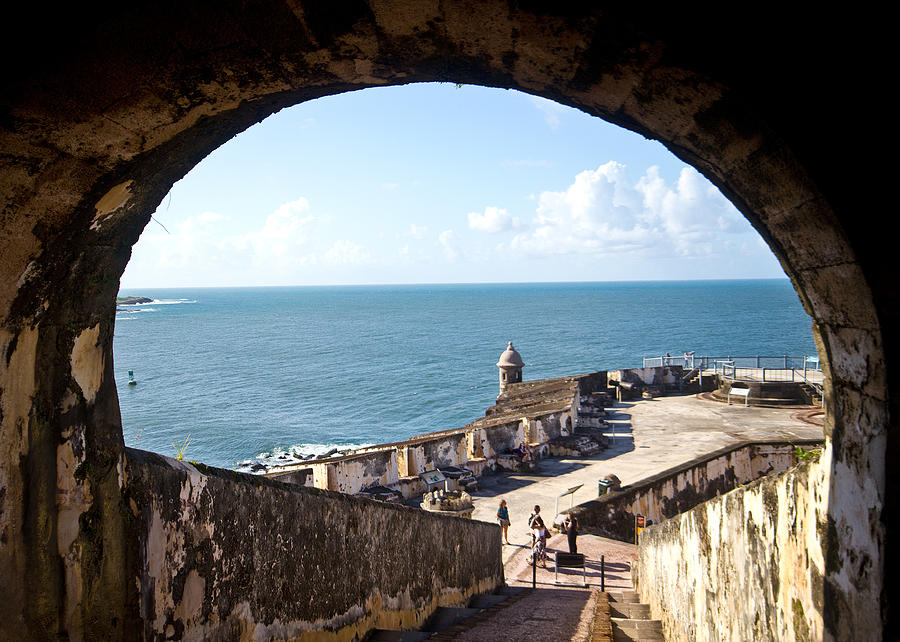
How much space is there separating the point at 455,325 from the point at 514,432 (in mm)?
103915

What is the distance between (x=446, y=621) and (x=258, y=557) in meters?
3.00

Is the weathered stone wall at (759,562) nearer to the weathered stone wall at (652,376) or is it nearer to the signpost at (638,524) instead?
the signpost at (638,524)

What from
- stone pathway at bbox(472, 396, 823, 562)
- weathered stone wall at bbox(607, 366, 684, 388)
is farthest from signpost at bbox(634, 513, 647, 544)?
weathered stone wall at bbox(607, 366, 684, 388)

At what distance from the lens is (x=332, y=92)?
92.8 inches

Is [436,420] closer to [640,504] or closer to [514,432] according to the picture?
[514,432]

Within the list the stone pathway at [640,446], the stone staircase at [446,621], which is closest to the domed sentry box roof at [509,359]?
the stone pathway at [640,446]

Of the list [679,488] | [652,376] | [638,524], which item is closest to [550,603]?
[638,524]

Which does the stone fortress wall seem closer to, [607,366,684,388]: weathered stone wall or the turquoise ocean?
[607,366,684,388]: weathered stone wall

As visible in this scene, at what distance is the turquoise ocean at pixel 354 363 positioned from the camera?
4050cm

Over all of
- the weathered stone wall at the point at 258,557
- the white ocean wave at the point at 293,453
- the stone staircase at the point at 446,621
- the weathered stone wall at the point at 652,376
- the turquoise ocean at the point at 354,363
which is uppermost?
the weathered stone wall at the point at 258,557

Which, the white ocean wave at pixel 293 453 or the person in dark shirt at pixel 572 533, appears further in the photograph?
the white ocean wave at pixel 293 453

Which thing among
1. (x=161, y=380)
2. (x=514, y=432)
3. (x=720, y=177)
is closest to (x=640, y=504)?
(x=514, y=432)

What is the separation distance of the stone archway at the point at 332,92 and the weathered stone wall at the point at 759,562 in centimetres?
14

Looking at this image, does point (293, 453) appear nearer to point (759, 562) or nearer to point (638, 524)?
point (638, 524)
